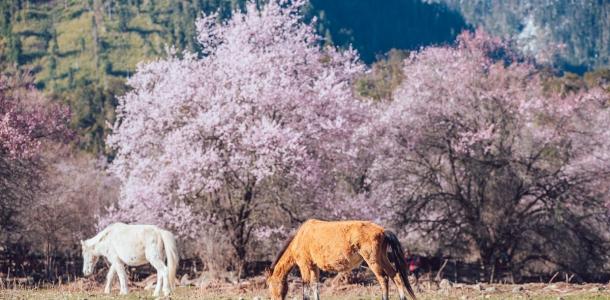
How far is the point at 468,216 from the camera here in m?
27.5

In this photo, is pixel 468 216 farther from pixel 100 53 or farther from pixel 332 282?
pixel 100 53

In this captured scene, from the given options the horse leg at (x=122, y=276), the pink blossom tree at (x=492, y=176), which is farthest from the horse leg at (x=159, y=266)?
the pink blossom tree at (x=492, y=176)

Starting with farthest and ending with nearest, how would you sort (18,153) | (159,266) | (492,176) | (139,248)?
(18,153) < (492,176) < (139,248) < (159,266)

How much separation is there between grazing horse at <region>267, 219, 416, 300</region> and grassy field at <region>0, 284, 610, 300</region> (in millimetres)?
2070

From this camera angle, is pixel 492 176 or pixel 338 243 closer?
pixel 338 243

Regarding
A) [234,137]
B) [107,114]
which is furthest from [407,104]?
[107,114]

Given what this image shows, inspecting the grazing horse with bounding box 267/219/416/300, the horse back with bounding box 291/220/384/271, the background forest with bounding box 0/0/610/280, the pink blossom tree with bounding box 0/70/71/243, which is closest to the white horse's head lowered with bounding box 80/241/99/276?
the background forest with bounding box 0/0/610/280

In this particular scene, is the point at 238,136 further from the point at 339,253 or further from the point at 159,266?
the point at 339,253

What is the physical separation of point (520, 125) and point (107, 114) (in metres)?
68.8

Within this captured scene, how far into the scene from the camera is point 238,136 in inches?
870

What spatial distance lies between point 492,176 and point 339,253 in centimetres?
1719

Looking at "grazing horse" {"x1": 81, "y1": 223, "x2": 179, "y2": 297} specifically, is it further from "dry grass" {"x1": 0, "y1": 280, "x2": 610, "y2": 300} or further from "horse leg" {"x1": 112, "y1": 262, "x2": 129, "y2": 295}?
"dry grass" {"x1": 0, "y1": 280, "x2": 610, "y2": 300}

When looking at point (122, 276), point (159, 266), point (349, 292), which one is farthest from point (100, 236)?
point (349, 292)

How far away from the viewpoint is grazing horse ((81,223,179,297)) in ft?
50.7
